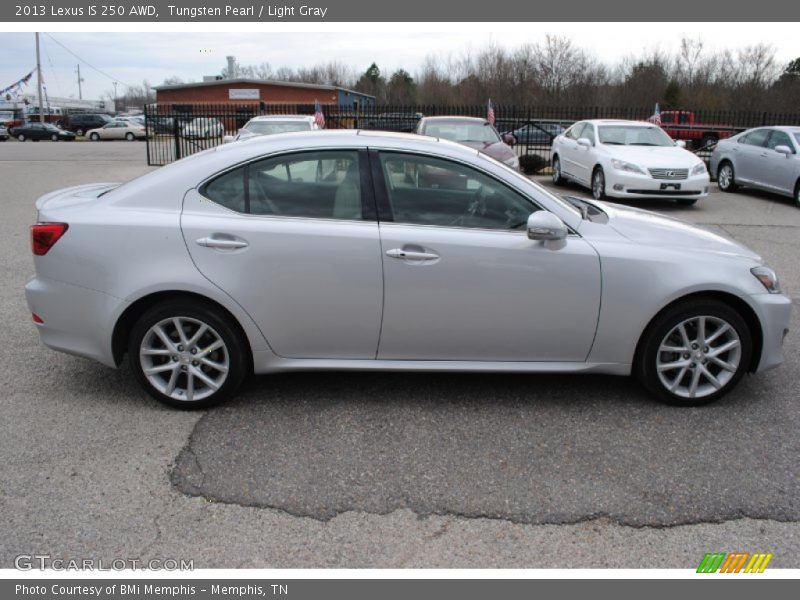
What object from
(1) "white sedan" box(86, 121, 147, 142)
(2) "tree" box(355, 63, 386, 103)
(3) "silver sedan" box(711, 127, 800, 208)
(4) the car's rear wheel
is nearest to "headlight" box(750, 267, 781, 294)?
(3) "silver sedan" box(711, 127, 800, 208)

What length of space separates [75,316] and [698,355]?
3.76 meters

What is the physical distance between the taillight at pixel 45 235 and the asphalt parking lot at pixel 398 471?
3.13 feet

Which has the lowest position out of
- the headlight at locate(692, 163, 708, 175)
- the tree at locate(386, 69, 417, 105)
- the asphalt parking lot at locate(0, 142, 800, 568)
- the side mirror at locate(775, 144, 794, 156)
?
the asphalt parking lot at locate(0, 142, 800, 568)

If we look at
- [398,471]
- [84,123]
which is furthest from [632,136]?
[84,123]

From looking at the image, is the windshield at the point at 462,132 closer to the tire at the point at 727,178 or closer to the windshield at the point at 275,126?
the windshield at the point at 275,126

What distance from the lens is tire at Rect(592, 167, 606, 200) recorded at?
12.9m

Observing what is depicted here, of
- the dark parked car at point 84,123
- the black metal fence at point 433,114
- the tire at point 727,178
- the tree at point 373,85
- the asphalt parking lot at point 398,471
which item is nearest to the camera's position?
the asphalt parking lot at point 398,471

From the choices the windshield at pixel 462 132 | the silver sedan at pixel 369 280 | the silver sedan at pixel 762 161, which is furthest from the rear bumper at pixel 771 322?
the silver sedan at pixel 762 161

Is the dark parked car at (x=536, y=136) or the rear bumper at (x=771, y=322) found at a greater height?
the dark parked car at (x=536, y=136)

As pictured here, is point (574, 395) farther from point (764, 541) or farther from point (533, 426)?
point (764, 541)

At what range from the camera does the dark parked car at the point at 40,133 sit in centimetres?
4384

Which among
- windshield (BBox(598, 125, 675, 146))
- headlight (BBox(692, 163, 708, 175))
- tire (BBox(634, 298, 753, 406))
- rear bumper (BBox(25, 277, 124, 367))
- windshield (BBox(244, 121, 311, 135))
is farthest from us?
windshield (BBox(244, 121, 311, 135))

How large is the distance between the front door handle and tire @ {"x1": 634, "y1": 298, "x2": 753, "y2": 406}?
1406 millimetres

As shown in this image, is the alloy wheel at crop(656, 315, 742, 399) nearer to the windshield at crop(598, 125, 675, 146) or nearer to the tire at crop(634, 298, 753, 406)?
the tire at crop(634, 298, 753, 406)
